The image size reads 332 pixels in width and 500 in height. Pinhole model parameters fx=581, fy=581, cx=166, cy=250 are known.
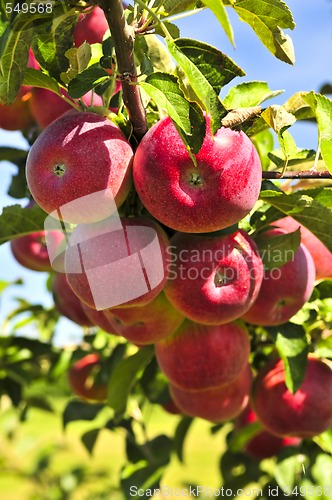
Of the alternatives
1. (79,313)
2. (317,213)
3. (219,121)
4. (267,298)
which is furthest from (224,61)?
(79,313)

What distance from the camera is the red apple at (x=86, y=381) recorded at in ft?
6.94

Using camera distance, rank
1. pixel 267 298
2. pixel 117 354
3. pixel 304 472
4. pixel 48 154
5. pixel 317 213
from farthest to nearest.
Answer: pixel 117 354 → pixel 304 472 → pixel 267 298 → pixel 317 213 → pixel 48 154

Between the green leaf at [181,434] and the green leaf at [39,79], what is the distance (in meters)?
1.39

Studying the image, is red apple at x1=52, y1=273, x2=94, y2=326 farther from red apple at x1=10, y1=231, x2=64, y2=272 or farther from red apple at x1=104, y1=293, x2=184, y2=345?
red apple at x1=104, y1=293, x2=184, y2=345

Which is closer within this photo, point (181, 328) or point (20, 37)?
point (20, 37)

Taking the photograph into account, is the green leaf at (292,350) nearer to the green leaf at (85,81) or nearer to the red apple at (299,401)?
the red apple at (299,401)

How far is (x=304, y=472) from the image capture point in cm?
167

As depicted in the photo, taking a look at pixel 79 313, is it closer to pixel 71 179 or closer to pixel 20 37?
pixel 71 179

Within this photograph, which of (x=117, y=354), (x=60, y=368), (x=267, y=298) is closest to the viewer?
(x=267, y=298)

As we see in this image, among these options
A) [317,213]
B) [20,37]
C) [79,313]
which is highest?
[20,37]

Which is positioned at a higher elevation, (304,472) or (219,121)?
(219,121)

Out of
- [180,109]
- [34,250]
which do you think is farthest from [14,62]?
[34,250]

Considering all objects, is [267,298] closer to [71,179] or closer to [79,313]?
[71,179]

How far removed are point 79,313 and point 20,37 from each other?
962 mm
